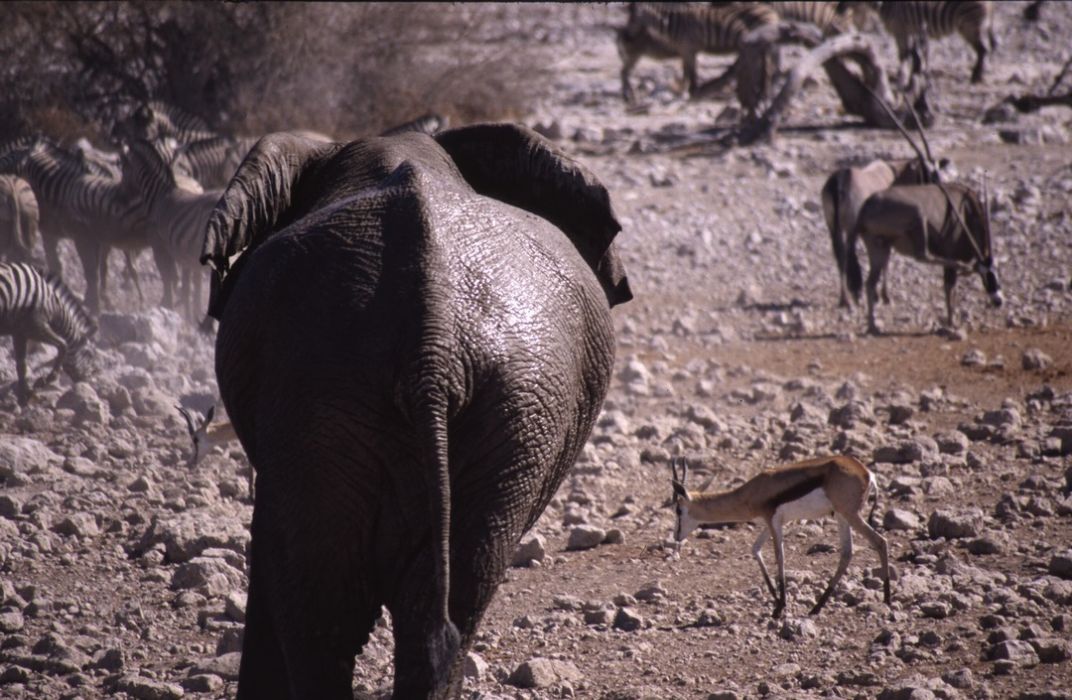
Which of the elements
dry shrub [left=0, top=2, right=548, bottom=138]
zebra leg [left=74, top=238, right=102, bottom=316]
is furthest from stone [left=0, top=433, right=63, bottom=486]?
dry shrub [left=0, top=2, right=548, bottom=138]

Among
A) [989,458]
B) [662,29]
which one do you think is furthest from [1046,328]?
[662,29]

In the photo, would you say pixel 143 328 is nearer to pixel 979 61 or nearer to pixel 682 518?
pixel 682 518

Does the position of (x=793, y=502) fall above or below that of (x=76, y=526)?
above

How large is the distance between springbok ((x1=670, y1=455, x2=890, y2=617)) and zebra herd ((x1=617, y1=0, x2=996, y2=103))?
14798 mm

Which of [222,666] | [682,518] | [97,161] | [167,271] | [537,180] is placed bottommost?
[167,271]

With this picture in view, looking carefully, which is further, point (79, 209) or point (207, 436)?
point (79, 209)

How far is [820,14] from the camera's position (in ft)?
80.6

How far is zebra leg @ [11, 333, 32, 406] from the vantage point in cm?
900

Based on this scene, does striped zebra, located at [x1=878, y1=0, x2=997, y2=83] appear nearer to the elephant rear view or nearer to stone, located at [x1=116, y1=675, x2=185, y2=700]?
stone, located at [x1=116, y1=675, x2=185, y2=700]

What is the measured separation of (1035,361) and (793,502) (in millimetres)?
4447

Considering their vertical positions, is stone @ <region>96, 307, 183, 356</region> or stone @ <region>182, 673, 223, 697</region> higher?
stone @ <region>182, 673, 223, 697</region>

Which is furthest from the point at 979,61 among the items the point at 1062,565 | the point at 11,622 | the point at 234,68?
the point at 11,622

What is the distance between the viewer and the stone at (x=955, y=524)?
6398 mm

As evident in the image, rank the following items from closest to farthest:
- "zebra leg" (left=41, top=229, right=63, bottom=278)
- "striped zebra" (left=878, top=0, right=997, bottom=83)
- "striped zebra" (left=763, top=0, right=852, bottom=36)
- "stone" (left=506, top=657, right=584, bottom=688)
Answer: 1. "stone" (left=506, top=657, right=584, bottom=688)
2. "zebra leg" (left=41, top=229, right=63, bottom=278)
3. "striped zebra" (left=878, top=0, right=997, bottom=83)
4. "striped zebra" (left=763, top=0, right=852, bottom=36)
